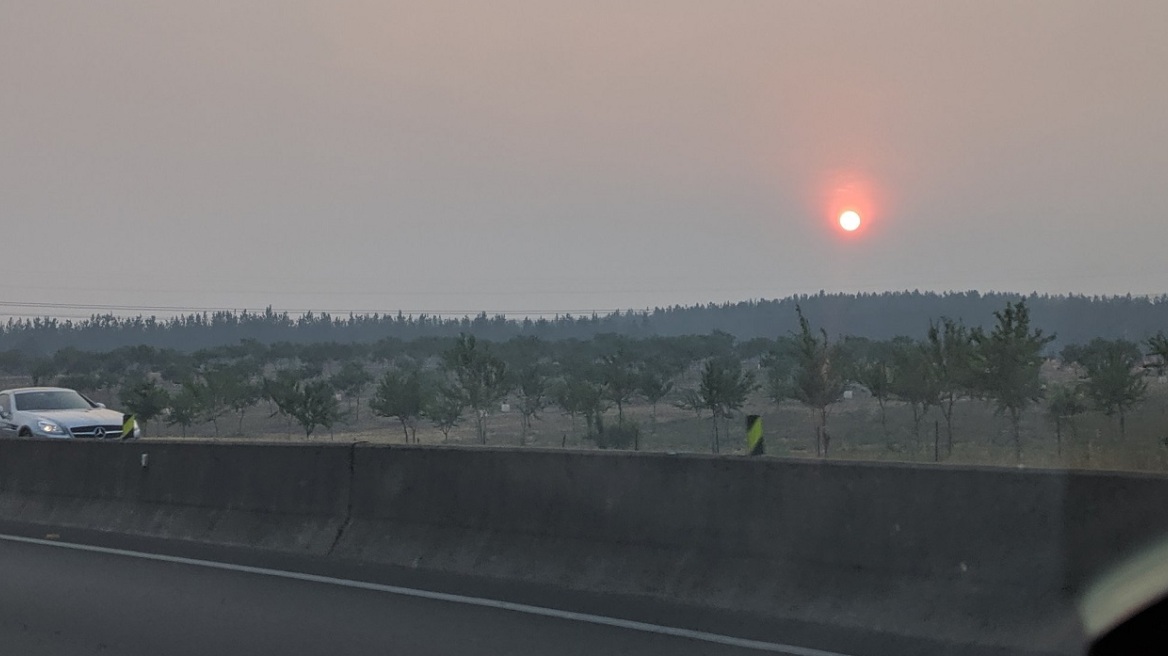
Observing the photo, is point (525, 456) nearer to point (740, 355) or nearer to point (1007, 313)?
point (1007, 313)

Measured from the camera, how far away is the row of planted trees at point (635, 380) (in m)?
51.1

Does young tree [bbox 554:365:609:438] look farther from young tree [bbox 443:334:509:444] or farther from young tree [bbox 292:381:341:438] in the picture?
young tree [bbox 292:381:341:438]

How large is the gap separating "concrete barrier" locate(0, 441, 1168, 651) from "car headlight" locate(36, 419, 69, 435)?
1263cm

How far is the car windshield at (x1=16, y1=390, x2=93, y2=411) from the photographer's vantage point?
27.0m

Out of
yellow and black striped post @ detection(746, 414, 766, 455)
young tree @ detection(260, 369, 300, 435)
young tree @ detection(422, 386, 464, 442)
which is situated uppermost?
yellow and black striped post @ detection(746, 414, 766, 455)

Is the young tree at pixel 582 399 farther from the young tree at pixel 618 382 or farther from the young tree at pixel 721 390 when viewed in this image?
the young tree at pixel 721 390

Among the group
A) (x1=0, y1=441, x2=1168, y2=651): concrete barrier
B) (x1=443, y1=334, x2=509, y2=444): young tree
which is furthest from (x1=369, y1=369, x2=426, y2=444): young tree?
(x1=0, y1=441, x2=1168, y2=651): concrete barrier

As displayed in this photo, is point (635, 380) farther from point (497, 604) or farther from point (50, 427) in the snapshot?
point (497, 604)

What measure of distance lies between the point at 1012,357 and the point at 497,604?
142 feet

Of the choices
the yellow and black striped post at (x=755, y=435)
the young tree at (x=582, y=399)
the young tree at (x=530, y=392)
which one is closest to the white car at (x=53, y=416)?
the yellow and black striped post at (x=755, y=435)

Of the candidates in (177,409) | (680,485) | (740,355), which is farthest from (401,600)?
(740,355)

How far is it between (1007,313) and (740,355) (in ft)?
282

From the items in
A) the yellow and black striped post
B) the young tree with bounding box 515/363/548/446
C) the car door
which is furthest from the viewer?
the young tree with bounding box 515/363/548/446

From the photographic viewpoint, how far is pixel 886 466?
849cm
